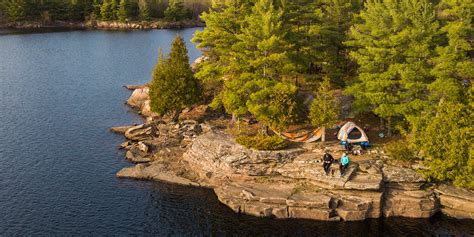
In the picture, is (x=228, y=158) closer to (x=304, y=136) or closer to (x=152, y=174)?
(x=304, y=136)

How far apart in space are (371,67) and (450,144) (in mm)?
14743

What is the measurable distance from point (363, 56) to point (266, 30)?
13171 mm

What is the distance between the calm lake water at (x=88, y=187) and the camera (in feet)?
160

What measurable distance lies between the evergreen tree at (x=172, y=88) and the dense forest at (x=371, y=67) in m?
5.55

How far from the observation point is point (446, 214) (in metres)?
50.9

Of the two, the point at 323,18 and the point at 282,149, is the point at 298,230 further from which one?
the point at 323,18

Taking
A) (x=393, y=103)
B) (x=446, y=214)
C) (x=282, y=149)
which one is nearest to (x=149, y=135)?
(x=282, y=149)

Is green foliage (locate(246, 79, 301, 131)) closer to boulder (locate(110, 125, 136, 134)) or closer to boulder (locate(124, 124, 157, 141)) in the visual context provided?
boulder (locate(124, 124, 157, 141))

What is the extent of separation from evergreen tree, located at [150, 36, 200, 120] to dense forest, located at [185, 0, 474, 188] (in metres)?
5.55

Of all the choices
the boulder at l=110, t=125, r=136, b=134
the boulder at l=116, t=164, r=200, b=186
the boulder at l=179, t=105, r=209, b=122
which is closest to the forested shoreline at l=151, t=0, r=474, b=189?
the boulder at l=179, t=105, r=209, b=122

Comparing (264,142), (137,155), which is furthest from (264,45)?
(137,155)

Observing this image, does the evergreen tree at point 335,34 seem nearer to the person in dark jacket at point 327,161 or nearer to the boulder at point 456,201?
the person in dark jacket at point 327,161

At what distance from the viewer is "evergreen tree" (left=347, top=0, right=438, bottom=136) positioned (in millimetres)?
56344

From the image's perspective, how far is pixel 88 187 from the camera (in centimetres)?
5750
